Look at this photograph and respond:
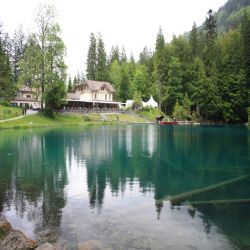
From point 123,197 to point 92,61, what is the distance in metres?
95.8

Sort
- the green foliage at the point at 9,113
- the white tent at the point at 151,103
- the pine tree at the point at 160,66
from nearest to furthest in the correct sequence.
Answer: the green foliage at the point at 9,113 < the white tent at the point at 151,103 < the pine tree at the point at 160,66

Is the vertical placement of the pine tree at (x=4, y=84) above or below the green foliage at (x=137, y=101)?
above

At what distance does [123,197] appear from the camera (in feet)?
47.6

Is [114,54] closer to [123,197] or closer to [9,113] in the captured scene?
[9,113]

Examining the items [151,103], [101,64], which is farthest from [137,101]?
[101,64]

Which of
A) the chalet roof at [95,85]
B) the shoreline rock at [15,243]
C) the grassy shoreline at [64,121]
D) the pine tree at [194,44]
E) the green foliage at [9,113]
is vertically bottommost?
the shoreline rock at [15,243]

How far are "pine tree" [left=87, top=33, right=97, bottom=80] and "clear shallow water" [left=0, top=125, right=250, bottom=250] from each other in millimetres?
79691

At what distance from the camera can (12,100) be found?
248 feet

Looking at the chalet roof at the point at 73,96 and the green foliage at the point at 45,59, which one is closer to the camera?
the green foliage at the point at 45,59

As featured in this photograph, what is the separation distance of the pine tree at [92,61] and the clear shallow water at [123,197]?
7969 cm

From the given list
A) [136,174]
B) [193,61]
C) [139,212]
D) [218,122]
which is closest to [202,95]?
[218,122]

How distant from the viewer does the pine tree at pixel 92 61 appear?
105 m

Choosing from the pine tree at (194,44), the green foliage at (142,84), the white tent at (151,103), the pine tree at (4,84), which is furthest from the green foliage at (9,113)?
the pine tree at (194,44)

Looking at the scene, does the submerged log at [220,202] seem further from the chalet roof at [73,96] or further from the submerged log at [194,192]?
the chalet roof at [73,96]
